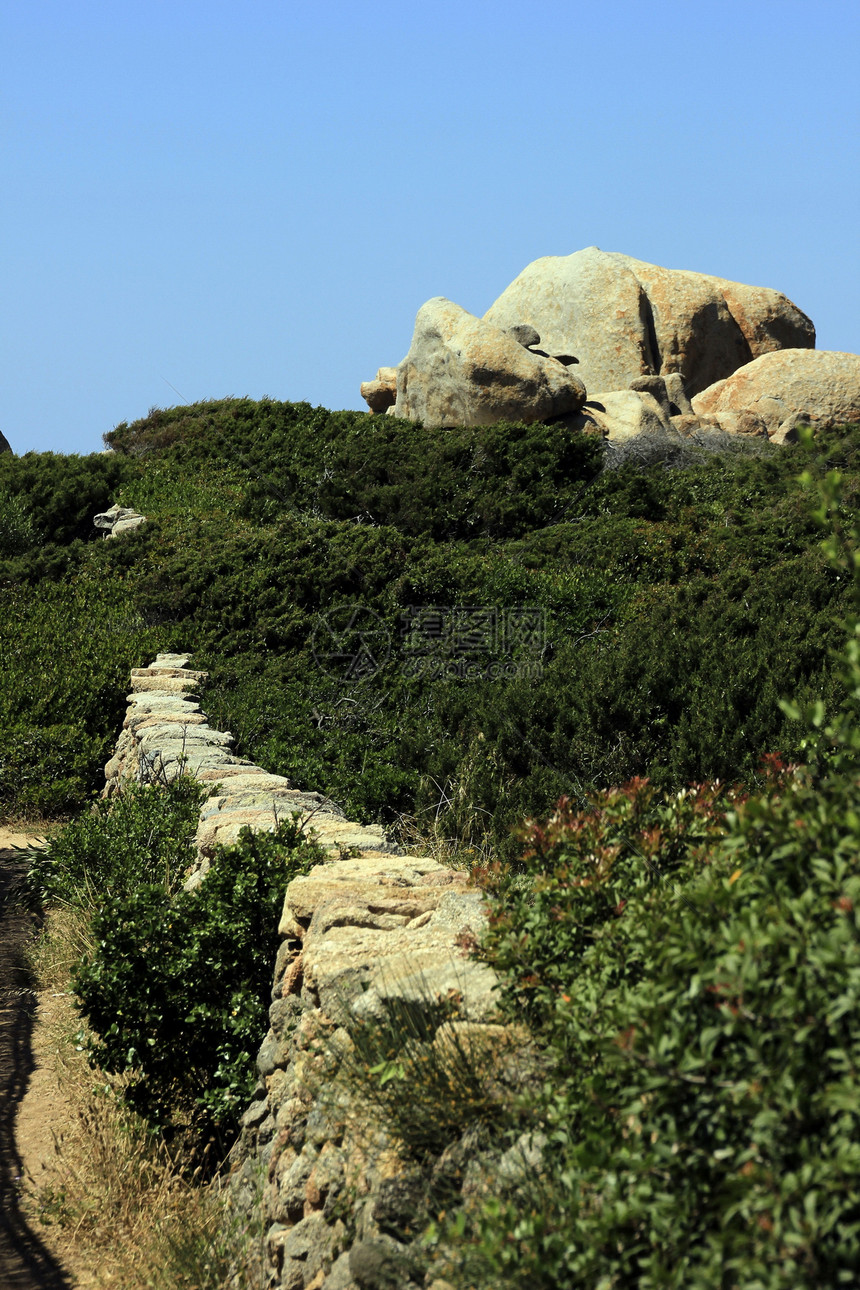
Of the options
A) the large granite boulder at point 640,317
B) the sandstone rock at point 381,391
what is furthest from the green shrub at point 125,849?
the large granite boulder at point 640,317

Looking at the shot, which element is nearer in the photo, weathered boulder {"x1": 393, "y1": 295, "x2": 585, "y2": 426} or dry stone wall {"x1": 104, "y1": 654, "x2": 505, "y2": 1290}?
dry stone wall {"x1": 104, "y1": 654, "x2": 505, "y2": 1290}

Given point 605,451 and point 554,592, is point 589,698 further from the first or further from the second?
point 605,451

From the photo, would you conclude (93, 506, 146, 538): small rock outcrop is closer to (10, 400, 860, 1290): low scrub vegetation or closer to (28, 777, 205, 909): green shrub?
(10, 400, 860, 1290): low scrub vegetation

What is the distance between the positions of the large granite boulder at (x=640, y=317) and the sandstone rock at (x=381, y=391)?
3.52 m

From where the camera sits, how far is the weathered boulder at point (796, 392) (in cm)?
2205

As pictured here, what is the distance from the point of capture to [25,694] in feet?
33.0

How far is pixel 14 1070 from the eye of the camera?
5.05 metres

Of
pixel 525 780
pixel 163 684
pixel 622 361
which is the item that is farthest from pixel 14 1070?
pixel 622 361

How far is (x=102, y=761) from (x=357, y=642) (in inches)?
107

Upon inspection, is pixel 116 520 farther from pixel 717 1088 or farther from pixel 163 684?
pixel 717 1088

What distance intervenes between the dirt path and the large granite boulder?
1921 cm

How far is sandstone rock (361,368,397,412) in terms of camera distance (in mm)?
23453

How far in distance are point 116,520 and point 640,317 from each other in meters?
14.1

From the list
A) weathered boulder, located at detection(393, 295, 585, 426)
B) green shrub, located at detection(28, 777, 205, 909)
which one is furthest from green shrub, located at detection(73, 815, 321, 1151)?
weathered boulder, located at detection(393, 295, 585, 426)
